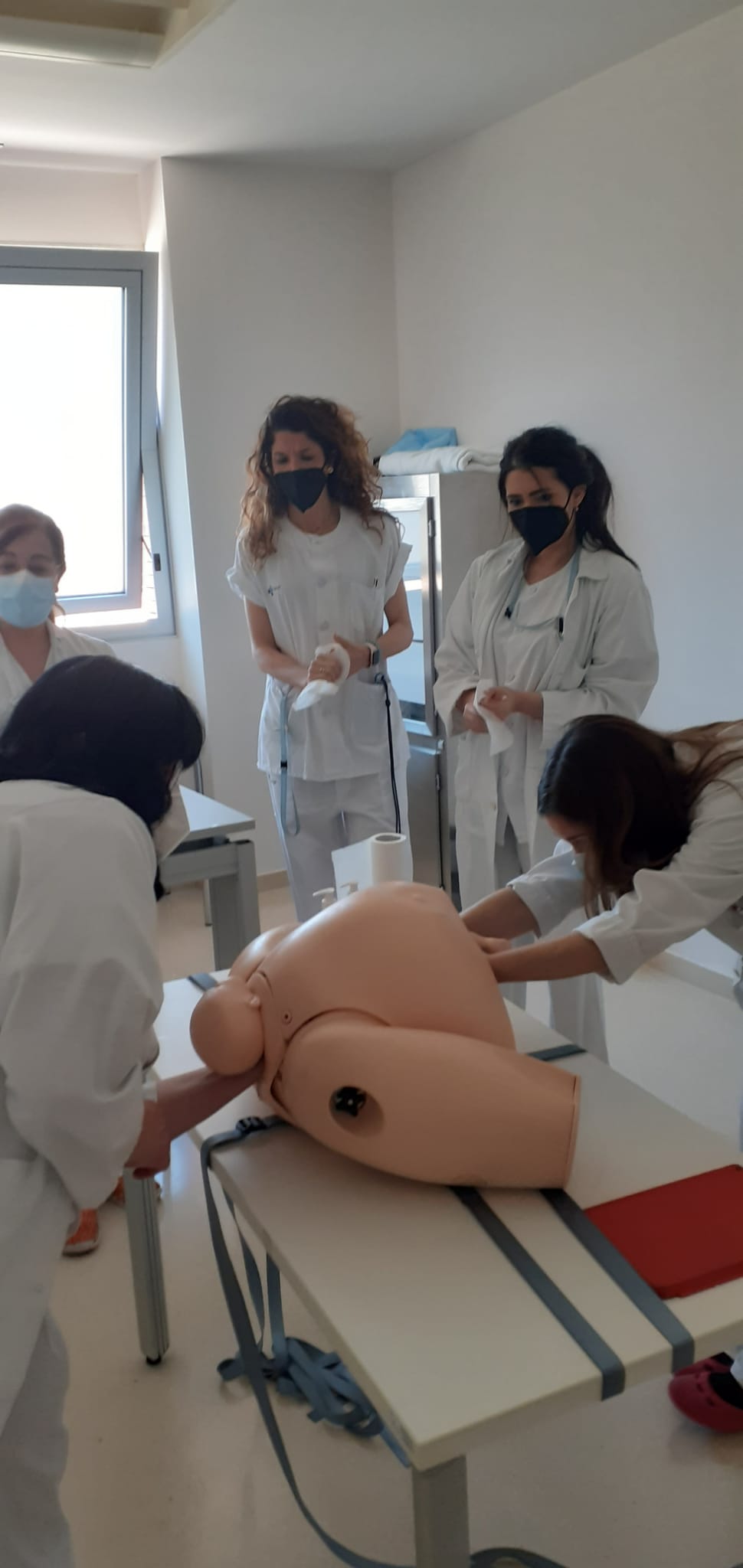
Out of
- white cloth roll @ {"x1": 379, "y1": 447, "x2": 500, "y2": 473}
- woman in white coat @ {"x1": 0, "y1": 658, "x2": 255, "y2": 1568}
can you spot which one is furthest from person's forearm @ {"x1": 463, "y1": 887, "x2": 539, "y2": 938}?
white cloth roll @ {"x1": 379, "y1": 447, "x2": 500, "y2": 473}

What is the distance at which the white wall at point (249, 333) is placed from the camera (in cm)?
367

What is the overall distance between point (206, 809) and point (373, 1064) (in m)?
1.22

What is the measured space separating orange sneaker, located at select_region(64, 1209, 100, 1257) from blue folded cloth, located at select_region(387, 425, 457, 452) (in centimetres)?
251

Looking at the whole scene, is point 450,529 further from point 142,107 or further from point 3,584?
point 3,584

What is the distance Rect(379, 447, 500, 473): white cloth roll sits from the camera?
3420 mm

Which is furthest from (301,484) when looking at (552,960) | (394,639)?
(552,960)

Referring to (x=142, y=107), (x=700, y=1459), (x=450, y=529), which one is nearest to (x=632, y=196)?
(x=450, y=529)

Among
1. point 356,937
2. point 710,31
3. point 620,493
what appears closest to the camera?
point 356,937

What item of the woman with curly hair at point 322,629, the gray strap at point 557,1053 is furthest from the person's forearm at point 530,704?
the gray strap at point 557,1053

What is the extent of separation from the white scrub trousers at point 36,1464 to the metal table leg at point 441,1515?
0.45 m

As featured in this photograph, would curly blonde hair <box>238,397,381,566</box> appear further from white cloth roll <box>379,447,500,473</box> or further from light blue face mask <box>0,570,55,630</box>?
white cloth roll <box>379,447,500,473</box>

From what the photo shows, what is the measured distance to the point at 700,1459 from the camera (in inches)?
62.6

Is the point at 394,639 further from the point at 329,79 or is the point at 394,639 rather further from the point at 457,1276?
the point at 457,1276

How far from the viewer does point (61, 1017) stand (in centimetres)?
97
